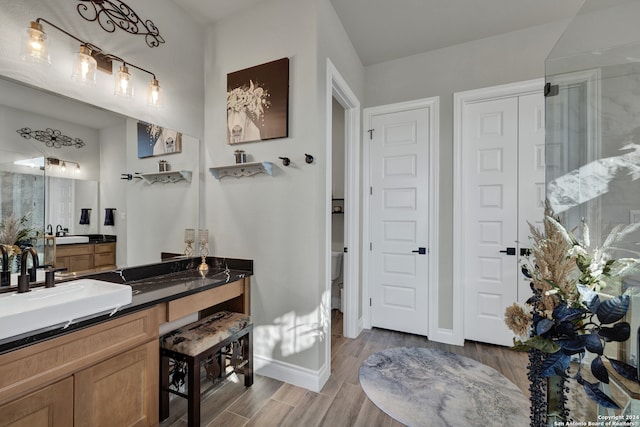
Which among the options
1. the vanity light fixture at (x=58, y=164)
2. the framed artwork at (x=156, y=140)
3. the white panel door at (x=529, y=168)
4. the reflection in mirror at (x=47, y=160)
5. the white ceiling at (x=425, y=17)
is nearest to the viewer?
the reflection in mirror at (x=47, y=160)

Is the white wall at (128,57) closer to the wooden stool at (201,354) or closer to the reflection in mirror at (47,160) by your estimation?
the reflection in mirror at (47,160)

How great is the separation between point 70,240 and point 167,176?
0.76m

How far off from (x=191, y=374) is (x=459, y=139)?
9.67ft

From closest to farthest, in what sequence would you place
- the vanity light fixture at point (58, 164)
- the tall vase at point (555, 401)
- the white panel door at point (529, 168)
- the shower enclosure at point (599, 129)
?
the tall vase at point (555, 401) < the shower enclosure at point (599, 129) < the vanity light fixture at point (58, 164) < the white panel door at point (529, 168)

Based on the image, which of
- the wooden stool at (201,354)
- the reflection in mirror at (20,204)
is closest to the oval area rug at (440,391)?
the wooden stool at (201,354)

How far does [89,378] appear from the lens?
123 centimetres

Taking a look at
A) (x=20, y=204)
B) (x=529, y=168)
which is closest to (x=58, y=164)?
(x=20, y=204)

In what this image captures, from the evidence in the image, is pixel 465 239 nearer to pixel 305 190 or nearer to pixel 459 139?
pixel 459 139

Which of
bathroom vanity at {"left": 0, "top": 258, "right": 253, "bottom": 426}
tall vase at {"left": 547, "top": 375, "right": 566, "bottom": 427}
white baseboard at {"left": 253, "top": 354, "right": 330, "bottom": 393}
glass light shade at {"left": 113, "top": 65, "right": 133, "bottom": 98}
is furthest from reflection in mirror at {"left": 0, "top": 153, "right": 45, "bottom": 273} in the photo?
tall vase at {"left": 547, "top": 375, "right": 566, "bottom": 427}

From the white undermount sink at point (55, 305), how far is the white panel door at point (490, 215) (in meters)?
2.86

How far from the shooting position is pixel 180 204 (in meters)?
2.27

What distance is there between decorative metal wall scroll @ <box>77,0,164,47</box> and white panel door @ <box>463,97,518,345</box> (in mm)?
2820

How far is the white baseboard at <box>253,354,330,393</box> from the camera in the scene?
200 centimetres

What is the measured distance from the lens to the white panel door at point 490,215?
103 inches
